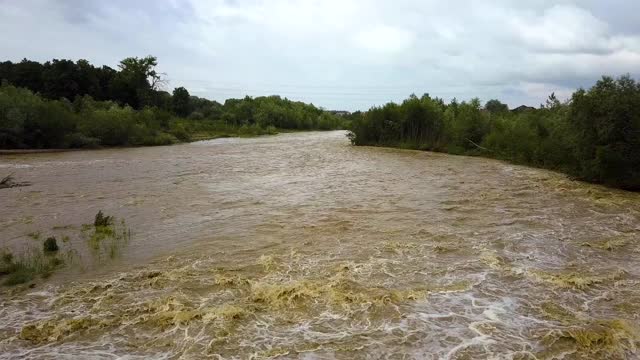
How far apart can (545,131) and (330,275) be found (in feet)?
82.1

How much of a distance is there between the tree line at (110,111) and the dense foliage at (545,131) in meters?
22.9

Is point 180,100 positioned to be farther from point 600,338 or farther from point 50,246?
point 600,338

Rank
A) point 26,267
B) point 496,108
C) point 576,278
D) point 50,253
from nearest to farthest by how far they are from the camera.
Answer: point 576,278 < point 26,267 < point 50,253 < point 496,108

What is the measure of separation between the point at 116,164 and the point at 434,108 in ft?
90.2

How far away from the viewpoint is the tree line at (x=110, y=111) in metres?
36.8

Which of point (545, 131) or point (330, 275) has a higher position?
point (545, 131)

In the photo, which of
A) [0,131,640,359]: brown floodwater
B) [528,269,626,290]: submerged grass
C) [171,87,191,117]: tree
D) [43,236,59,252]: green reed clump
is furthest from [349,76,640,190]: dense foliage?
[171,87,191,117]: tree

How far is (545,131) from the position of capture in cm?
3003

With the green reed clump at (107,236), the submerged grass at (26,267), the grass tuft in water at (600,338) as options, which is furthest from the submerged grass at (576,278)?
the submerged grass at (26,267)

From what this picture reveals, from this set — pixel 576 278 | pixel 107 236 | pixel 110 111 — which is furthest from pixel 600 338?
pixel 110 111

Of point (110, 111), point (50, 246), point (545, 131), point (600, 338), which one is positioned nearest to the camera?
point (600, 338)

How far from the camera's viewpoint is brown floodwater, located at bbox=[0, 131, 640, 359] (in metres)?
7.14

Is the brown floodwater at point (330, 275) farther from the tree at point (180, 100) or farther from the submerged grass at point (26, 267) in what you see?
the tree at point (180, 100)

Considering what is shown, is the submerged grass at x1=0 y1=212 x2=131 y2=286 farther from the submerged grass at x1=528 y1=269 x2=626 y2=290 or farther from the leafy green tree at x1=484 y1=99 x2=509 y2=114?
the leafy green tree at x1=484 y1=99 x2=509 y2=114
